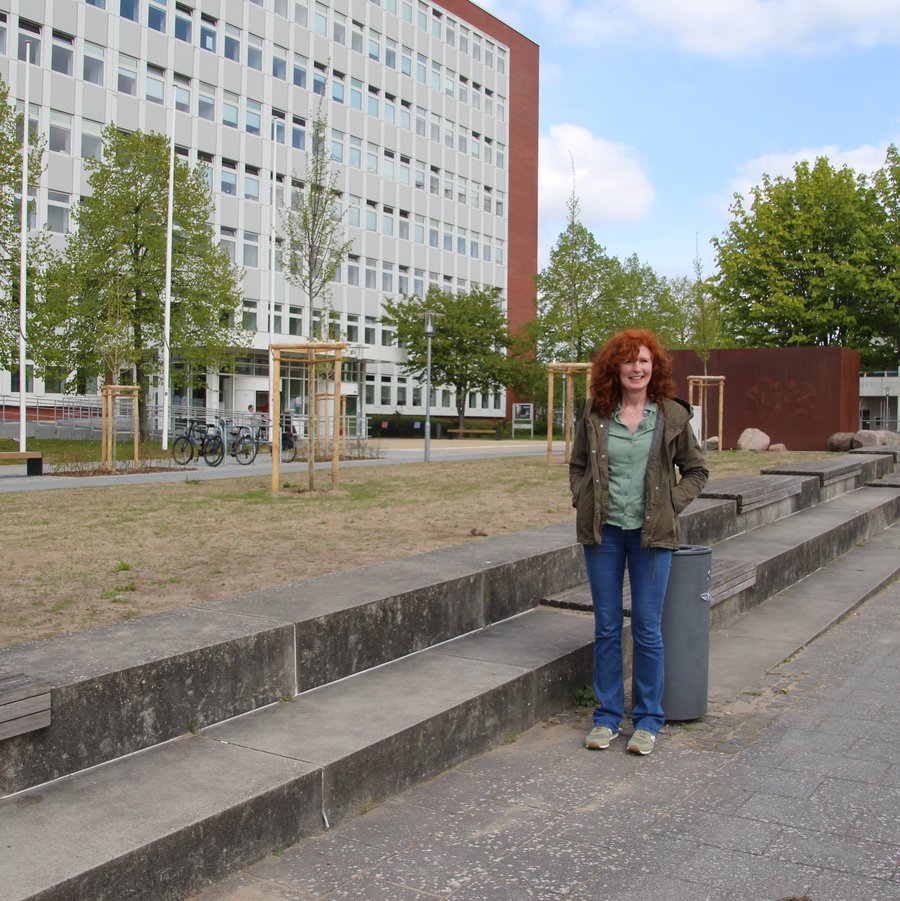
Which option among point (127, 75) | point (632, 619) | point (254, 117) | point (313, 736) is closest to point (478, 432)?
point (254, 117)

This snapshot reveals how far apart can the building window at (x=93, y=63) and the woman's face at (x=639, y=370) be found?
142 ft

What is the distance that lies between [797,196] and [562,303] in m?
10.2

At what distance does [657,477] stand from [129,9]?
45946 mm

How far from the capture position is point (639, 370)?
4.76 metres

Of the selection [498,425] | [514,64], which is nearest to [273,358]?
[498,425]

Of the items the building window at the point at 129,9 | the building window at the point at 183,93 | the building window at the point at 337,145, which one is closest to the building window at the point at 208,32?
the building window at the point at 183,93

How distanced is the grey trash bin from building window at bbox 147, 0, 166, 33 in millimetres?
46096

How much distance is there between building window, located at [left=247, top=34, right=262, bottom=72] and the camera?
50.0 metres

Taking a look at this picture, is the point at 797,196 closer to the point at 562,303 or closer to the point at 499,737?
the point at 562,303

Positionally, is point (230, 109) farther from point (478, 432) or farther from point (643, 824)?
point (643, 824)

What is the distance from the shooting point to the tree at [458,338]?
58156 millimetres

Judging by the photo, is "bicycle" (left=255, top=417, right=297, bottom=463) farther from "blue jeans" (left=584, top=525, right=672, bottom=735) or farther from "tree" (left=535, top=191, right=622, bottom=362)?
"blue jeans" (left=584, top=525, right=672, bottom=735)

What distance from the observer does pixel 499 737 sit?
4.91 m

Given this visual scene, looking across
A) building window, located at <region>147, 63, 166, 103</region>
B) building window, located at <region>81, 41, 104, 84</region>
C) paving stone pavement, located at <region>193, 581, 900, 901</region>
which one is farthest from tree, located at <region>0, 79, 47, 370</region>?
paving stone pavement, located at <region>193, 581, 900, 901</region>
